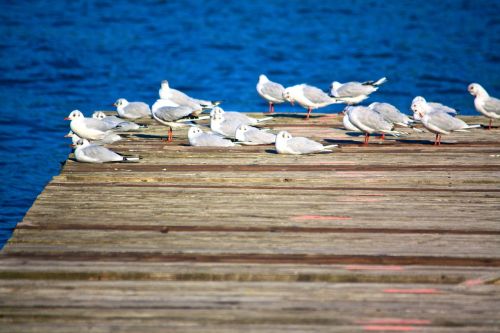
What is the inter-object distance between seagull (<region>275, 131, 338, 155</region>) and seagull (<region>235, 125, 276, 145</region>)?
0.69 meters

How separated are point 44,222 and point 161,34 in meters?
24.2

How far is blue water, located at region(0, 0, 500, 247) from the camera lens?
21.1 metres

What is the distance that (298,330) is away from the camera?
20.0 ft

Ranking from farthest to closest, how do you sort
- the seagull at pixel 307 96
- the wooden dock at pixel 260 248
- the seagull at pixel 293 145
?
the seagull at pixel 307 96, the seagull at pixel 293 145, the wooden dock at pixel 260 248

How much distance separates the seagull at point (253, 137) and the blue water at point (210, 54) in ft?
13.4

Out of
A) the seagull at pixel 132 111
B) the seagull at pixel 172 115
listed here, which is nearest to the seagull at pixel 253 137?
the seagull at pixel 172 115

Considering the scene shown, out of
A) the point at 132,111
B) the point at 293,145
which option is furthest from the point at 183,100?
the point at 293,145

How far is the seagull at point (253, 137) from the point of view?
1159cm

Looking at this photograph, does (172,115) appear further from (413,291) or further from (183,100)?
(413,291)

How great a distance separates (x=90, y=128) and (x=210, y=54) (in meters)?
17.4

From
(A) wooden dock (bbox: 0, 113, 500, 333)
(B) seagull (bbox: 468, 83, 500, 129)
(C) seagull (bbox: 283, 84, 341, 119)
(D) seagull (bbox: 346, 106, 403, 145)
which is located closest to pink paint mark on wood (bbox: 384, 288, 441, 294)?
(A) wooden dock (bbox: 0, 113, 500, 333)

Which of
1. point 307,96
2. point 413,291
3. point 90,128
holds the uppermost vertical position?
point 307,96

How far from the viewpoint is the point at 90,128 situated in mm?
12023

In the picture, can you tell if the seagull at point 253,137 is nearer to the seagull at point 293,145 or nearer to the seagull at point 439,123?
the seagull at point 293,145
